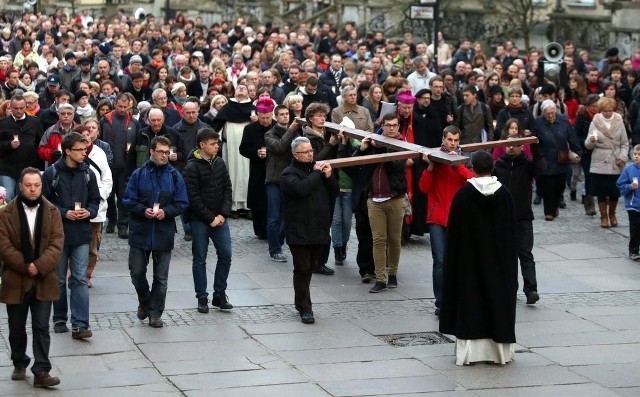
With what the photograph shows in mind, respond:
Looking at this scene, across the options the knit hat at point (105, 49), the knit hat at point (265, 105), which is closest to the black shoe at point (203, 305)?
the knit hat at point (265, 105)

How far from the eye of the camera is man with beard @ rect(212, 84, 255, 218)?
19.3 meters

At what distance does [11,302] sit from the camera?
1155 cm

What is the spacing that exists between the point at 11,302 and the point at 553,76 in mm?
14360

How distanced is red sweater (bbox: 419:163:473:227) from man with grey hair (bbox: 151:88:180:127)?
18.5 ft

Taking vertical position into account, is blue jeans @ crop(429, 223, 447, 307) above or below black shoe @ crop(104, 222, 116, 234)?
above

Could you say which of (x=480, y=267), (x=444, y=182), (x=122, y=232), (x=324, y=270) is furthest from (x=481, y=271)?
(x=122, y=232)

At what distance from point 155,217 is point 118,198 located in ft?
16.5

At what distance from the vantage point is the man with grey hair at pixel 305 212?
45.6 ft

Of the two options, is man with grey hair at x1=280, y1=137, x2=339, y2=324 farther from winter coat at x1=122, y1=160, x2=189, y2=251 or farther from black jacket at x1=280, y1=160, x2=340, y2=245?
winter coat at x1=122, y1=160, x2=189, y2=251

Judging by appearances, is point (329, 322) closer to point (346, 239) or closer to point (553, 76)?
point (346, 239)

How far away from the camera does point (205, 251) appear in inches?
560

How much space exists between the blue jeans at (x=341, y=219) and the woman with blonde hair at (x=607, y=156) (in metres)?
4.40

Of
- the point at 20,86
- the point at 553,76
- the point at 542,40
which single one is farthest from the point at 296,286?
the point at 542,40

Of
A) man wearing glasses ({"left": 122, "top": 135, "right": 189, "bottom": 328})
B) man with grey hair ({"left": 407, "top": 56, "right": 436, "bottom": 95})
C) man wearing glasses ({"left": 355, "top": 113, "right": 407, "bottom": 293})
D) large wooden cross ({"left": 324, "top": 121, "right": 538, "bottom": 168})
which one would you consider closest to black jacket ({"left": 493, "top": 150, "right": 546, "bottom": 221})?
large wooden cross ({"left": 324, "top": 121, "right": 538, "bottom": 168})
